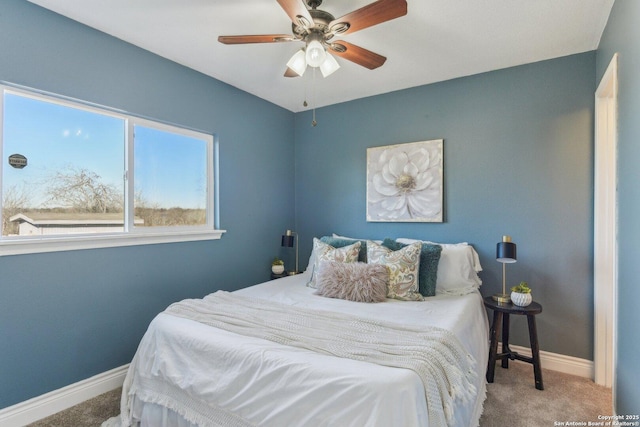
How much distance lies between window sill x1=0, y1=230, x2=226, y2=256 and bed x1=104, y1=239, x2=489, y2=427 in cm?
77

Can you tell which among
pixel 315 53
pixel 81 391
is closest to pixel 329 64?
pixel 315 53

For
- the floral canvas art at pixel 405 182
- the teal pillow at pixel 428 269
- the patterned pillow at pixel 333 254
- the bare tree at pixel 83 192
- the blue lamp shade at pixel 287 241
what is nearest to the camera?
the bare tree at pixel 83 192

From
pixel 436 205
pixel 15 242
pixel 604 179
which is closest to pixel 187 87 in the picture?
pixel 15 242

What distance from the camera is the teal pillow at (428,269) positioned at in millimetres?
2447

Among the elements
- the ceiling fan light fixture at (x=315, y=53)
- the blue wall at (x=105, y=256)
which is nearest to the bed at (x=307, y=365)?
the blue wall at (x=105, y=256)

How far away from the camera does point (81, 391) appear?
2.12 metres

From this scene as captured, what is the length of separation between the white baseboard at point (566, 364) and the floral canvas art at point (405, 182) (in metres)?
1.41

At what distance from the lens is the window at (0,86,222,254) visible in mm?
1924

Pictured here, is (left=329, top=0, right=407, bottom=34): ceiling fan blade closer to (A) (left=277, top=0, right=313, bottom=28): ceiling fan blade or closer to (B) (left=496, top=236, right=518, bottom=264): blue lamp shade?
(A) (left=277, top=0, right=313, bottom=28): ceiling fan blade

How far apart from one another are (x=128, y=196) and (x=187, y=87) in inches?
42.0

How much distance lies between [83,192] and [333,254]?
190 centimetres

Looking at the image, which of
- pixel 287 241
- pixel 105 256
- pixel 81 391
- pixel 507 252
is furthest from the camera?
pixel 287 241

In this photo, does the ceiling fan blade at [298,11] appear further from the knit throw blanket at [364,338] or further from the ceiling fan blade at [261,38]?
the knit throw blanket at [364,338]

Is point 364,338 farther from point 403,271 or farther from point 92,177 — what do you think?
point 92,177
